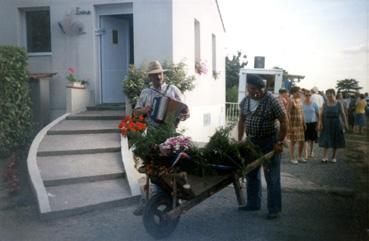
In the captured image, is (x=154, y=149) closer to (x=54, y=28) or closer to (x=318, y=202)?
(x=318, y=202)

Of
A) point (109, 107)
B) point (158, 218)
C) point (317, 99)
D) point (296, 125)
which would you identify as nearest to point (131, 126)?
point (158, 218)

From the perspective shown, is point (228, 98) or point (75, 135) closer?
point (75, 135)

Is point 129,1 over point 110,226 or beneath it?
over

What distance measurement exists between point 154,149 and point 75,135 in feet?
10.9

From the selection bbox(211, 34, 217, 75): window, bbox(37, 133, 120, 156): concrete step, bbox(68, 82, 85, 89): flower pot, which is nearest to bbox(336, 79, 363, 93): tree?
bbox(37, 133, 120, 156): concrete step

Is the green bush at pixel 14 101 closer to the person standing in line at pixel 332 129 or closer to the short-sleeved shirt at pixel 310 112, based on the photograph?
the short-sleeved shirt at pixel 310 112

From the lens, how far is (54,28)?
7637 millimetres

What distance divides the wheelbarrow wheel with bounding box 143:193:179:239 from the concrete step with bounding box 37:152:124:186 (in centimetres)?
194

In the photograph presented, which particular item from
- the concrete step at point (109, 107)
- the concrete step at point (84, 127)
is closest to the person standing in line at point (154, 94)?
the concrete step at point (84, 127)

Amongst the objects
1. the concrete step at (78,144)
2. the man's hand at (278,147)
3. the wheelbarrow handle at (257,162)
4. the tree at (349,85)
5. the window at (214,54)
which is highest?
→ the window at (214,54)

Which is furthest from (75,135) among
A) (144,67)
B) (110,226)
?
(110,226)

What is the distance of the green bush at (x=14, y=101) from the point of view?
241 inches

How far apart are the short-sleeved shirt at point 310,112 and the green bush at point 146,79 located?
2.76m

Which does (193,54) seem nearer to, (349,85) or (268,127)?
(268,127)
